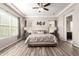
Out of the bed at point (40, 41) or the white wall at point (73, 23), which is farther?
the bed at point (40, 41)

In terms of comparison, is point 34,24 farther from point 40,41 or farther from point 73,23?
point 73,23

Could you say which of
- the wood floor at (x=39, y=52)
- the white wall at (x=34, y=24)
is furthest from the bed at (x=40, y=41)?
the white wall at (x=34, y=24)

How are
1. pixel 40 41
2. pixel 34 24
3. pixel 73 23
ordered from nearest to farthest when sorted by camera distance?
pixel 73 23 → pixel 40 41 → pixel 34 24

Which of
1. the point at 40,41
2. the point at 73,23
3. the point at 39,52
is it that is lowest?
the point at 39,52

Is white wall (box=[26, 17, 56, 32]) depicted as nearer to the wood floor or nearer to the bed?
the bed

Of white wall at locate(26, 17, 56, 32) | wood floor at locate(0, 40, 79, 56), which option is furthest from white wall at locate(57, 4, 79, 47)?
white wall at locate(26, 17, 56, 32)

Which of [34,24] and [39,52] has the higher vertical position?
[34,24]

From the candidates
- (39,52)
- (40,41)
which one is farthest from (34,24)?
(39,52)

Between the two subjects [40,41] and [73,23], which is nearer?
[73,23]

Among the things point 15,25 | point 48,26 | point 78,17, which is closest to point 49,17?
point 48,26

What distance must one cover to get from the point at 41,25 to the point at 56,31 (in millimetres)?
1245

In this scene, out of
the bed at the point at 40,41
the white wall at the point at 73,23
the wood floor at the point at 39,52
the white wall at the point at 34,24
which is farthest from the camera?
the white wall at the point at 34,24

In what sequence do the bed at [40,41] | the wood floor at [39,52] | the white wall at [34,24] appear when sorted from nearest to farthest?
the wood floor at [39,52] → the bed at [40,41] → the white wall at [34,24]

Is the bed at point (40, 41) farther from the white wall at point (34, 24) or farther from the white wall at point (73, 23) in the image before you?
the white wall at point (34, 24)
